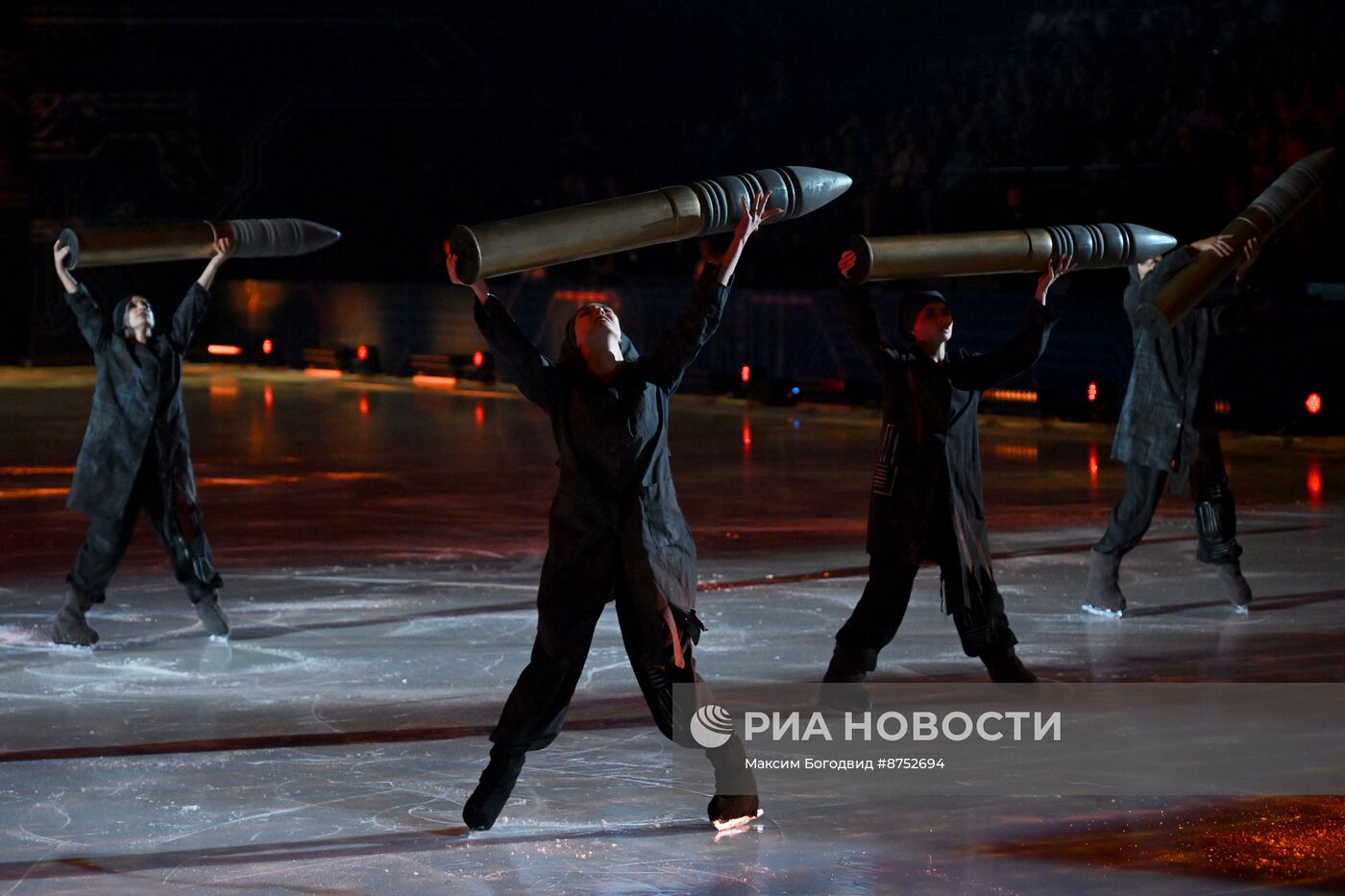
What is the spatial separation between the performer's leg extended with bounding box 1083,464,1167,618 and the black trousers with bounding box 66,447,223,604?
4.39m

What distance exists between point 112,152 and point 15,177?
1623 mm

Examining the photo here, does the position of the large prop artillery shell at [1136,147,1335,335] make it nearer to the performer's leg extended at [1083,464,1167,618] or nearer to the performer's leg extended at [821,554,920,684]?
the performer's leg extended at [1083,464,1167,618]

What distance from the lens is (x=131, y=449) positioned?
8953mm

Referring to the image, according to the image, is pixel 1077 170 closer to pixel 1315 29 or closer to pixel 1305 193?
pixel 1315 29

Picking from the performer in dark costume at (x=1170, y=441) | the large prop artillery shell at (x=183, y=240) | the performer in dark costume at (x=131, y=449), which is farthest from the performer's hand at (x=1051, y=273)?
the performer in dark costume at (x=131, y=449)

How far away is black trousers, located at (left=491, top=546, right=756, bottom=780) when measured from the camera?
221 inches

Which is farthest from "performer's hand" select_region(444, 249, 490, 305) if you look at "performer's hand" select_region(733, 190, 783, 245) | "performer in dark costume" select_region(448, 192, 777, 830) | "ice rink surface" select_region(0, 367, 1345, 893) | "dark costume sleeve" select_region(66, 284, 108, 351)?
"dark costume sleeve" select_region(66, 284, 108, 351)

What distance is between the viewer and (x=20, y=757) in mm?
6891

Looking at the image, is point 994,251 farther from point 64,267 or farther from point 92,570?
point 92,570

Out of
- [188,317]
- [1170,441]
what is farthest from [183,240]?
[1170,441]

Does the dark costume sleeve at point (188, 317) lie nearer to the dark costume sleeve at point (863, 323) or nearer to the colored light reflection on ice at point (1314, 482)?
the dark costume sleeve at point (863, 323)

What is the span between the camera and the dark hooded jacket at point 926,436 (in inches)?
279

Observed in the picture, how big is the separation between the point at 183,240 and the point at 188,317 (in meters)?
0.36

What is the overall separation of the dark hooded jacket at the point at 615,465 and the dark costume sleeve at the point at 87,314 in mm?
3811
